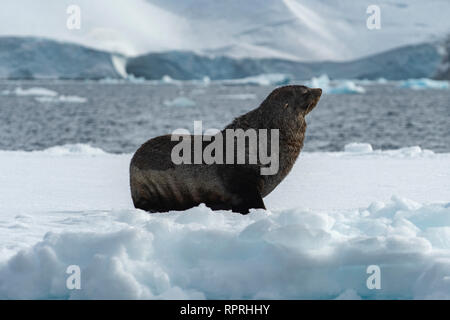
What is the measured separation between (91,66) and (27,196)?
2925 inches

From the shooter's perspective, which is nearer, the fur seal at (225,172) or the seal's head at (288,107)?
the fur seal at (225,172)

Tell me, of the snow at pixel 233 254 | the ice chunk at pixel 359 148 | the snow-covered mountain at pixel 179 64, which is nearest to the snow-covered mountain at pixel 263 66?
the snow-covered mountain at pixel 179 64

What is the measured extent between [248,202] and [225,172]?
0.90 ft

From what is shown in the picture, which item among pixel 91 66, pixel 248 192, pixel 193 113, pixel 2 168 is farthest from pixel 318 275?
pixel 91 66

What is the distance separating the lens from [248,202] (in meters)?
4.75

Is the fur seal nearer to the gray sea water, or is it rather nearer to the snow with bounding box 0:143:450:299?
the snow with bounding box 0:143:450:299

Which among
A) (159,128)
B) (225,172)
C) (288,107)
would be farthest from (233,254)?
(159,128)

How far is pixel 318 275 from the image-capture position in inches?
134

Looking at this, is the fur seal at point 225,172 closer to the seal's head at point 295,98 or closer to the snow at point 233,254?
the seal's head at point 295,98

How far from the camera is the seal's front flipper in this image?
4730 millimetres

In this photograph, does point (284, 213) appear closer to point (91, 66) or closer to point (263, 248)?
point (263, 248)

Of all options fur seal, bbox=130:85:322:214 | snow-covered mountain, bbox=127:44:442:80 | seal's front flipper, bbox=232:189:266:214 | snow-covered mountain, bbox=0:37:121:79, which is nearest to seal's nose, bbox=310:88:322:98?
fur seal, bbox=130:85:322:214

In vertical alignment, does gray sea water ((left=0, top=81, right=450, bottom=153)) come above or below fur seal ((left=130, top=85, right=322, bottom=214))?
above

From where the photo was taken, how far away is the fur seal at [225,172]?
4.83 metres
